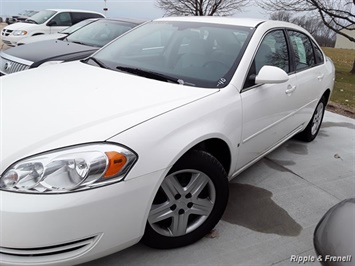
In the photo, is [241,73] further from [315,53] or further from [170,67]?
[315,53]

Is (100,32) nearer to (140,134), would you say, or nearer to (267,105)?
(267,105)

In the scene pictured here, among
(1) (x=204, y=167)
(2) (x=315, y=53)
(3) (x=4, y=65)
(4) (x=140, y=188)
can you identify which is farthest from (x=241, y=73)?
(3) (x=4, y=65)

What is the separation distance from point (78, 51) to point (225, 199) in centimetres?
414

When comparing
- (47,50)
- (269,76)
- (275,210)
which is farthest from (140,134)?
(47,50)

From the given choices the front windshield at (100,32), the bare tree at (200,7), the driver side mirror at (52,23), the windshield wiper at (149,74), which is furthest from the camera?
the bare tree at (200,7)

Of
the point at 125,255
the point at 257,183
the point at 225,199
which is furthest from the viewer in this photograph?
the point at 257,183

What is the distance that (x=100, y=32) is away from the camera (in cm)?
664

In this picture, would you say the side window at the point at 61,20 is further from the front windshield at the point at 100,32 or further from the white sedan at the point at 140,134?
the white sedan at the point at 140,134

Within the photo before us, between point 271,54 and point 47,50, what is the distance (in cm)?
388

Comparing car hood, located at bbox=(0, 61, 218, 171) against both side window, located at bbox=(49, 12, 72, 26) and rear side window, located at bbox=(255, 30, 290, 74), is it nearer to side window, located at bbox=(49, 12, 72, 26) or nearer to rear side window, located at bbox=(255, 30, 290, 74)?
rear side window, located at bbox=(255, 30, 290, 74)

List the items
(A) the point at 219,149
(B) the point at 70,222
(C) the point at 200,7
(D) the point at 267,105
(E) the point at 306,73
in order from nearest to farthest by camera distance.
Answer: (B) the point at 70,222
(A) the point at 219,149
(D) the point at 267,105
(E) the point at 306,73
(C) the point at 200,7

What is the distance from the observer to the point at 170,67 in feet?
9.06

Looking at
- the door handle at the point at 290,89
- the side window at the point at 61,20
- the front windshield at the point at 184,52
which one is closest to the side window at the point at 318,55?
the door handle at the point at 290,89

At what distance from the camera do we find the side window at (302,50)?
3.59m
